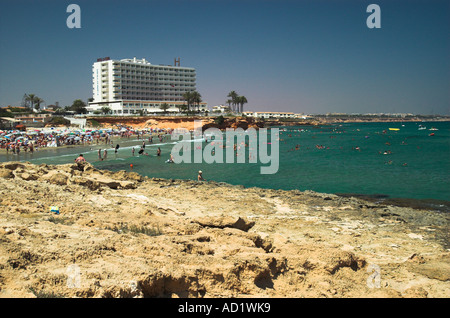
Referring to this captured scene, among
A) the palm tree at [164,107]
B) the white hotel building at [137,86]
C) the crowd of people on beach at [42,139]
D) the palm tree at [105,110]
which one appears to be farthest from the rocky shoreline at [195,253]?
the white hotel building at [137,86]

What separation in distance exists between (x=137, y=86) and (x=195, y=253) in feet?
376

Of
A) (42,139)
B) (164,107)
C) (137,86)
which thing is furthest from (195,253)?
(137,86)

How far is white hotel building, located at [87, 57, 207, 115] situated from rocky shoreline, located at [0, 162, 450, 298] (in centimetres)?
8944

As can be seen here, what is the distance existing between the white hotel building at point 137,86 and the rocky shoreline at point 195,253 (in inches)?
3521

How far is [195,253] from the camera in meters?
5.76

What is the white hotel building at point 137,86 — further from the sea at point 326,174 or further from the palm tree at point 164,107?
the sea at point 326,174

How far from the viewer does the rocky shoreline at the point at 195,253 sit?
4.36 metres

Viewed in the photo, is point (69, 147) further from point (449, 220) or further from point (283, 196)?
point (449, 220)

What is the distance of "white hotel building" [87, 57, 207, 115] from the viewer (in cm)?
10300

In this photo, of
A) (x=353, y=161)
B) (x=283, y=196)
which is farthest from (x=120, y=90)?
(x=283, y=196)

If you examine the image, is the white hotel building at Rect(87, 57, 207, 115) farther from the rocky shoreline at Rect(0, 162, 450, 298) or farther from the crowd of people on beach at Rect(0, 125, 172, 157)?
the rocky shoreline at Rect(0, 162, 450, 298)

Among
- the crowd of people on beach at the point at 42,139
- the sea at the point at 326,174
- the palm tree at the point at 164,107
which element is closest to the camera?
the sea at the point at 326,174

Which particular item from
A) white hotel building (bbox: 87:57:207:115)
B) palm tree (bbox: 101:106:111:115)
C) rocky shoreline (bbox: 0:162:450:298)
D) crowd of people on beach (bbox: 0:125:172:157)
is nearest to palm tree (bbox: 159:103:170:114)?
white hotel building (bbox: 87:57:207:115)
